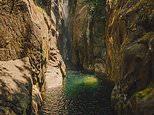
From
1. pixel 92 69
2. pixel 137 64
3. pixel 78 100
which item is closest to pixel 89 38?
pixel 92 69

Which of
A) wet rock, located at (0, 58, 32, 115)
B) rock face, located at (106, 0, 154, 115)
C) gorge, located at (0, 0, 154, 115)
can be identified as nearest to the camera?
rock face, located at (106, 0, 154, 115)

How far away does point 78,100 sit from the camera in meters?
46.2

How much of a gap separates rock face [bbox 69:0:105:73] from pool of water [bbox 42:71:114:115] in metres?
17.5

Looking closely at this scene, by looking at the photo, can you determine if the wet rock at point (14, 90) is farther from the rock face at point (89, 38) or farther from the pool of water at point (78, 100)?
the rock face at point (89, 38)

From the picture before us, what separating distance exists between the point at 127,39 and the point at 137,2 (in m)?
5.06

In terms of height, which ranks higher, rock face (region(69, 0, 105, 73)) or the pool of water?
rock face (region(69, 0, 105, 73))

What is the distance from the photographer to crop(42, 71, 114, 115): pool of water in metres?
40.3

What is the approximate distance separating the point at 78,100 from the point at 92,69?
35.9 m

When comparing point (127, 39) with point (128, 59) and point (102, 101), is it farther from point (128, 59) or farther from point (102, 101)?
point (102, 101)

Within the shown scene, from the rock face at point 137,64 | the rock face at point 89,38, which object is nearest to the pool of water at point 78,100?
the rock face at point 137,64

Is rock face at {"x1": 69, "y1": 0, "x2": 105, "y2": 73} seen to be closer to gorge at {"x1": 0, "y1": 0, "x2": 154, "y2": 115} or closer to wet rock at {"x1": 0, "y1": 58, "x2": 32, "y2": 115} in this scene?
gorge at {"x1": 0, "y1": 0, "x2": 154, "y2": 115}

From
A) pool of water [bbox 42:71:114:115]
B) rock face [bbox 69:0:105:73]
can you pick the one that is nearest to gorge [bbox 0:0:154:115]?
pool of water [bbox 42:71:114:115]

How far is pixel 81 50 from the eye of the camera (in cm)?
9112

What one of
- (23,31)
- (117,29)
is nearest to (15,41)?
(23,31)
